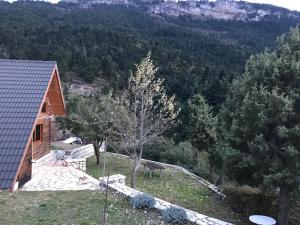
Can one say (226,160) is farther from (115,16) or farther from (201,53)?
(115,16)

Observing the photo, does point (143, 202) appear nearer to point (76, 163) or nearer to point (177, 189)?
point (177, 189)

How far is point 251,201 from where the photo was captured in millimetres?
12328

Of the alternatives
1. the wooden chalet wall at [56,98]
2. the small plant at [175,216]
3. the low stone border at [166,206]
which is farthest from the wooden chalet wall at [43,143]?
the small plant at [175,216]

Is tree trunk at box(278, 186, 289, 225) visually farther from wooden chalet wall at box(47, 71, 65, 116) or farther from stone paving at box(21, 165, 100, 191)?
wooden chalet wall at box(47, 71, 65, 116)

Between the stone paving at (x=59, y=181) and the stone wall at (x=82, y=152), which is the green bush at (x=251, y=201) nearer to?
the stone paving at (x=59, y=181)

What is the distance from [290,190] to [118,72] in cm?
4118

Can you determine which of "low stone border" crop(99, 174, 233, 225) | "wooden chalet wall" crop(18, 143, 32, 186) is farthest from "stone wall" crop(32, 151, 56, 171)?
"low stone border" crop(99, 174, 233, 225)

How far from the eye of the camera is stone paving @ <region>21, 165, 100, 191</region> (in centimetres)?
1243

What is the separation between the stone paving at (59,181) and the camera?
12.4 metres

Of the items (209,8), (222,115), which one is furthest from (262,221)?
(209,8)

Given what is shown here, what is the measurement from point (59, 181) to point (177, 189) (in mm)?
4578

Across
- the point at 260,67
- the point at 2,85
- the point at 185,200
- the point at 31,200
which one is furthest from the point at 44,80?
the point at 260,67

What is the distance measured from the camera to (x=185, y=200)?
13.5m

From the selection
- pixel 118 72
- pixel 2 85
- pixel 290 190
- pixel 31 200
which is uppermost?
pixel 2 85
